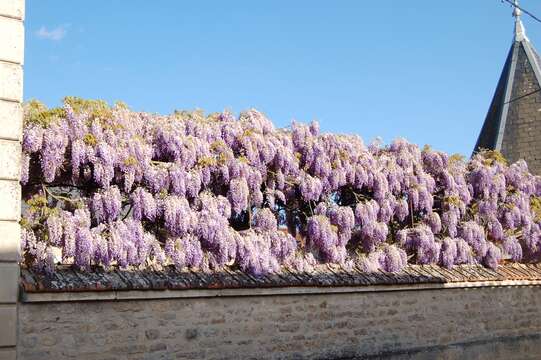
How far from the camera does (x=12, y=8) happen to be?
5.79 m

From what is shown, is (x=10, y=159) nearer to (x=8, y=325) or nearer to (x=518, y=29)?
(x=8, y=325)

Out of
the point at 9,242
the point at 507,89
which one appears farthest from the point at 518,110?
the point at 9,242

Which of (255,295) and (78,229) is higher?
(78,229)

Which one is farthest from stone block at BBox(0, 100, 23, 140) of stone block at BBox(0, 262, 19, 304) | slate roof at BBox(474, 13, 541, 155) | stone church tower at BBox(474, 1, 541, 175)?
slate roof at BBox(474, 13, 541, 155)

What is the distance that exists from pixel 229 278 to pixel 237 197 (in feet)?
4.24

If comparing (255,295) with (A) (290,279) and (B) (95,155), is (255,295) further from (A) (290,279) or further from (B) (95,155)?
(B) (95,155)

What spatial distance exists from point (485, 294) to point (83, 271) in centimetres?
752

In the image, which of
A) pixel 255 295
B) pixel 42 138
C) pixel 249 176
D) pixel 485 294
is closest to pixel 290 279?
pixel 255 295

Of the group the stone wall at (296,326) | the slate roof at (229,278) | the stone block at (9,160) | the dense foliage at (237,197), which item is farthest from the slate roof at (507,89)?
the stone block at (9,160)

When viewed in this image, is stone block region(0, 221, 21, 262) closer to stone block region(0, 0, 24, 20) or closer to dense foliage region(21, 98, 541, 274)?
stone block region(0, 0, 24, 20)

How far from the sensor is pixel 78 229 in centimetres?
821

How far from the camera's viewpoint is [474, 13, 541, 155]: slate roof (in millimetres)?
19859

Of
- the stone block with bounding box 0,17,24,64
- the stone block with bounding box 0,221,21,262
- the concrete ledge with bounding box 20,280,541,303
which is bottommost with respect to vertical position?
the concrete ledge with bounding box 20,280,541,303

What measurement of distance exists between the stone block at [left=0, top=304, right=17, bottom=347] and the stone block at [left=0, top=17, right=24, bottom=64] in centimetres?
202
